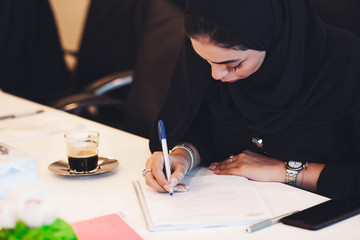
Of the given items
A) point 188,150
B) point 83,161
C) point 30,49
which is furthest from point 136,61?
point 83,161

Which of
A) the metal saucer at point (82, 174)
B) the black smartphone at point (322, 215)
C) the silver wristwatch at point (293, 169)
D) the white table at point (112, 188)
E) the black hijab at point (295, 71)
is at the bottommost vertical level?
the silver wristwatch at point (293, 169)

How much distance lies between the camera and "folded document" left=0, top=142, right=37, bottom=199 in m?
1.07

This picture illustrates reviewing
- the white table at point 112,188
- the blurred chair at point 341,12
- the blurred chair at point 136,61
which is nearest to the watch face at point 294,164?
the white table at point 112,188

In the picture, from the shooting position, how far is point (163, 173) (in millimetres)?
1172

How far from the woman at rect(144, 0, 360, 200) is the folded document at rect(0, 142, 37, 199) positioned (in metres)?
0.26

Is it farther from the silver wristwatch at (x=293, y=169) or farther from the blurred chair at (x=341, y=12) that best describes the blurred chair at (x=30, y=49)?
the silver wristwatch at (x=293, y=169)

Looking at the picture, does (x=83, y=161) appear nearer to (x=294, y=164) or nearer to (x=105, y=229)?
(x=105, y=229)

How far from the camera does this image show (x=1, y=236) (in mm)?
716

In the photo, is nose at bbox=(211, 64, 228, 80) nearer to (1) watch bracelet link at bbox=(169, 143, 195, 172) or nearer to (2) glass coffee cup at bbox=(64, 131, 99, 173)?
(1) watch bracelet link at bbox=(169, 143, 195, 172)

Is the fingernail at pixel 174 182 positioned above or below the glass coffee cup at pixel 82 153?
below

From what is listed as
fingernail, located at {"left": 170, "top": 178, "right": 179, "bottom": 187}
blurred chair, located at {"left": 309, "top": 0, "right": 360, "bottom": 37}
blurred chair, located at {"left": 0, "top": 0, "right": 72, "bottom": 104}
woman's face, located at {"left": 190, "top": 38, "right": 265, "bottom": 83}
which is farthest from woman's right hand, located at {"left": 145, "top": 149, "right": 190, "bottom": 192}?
blurred chair, located at {"left": 0, "top": 0, "right": 72, "bottom": 104}

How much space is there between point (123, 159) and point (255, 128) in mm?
370

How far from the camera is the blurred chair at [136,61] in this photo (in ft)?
7.56

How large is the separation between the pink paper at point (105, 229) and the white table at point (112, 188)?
0.08ft
